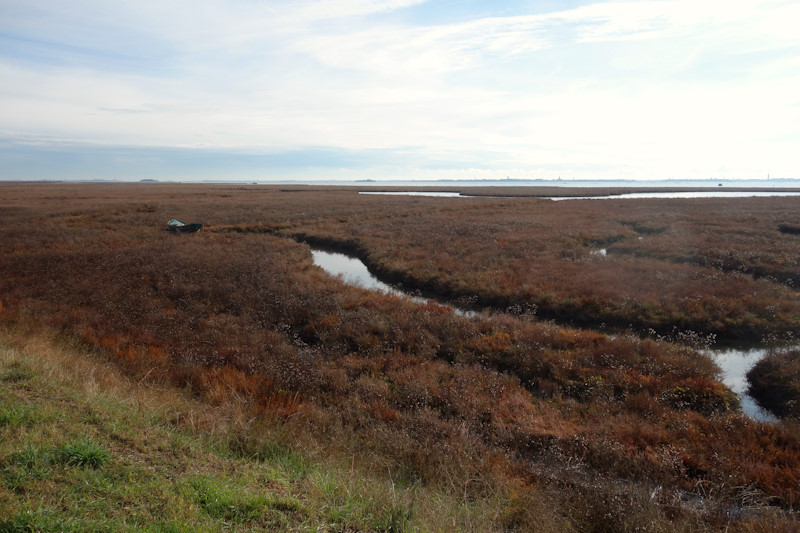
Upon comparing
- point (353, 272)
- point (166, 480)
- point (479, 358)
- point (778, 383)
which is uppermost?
point (166, 480)

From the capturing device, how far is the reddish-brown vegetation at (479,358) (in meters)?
6.39

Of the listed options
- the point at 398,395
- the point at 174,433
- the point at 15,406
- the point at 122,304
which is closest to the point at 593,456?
the point at 398,395

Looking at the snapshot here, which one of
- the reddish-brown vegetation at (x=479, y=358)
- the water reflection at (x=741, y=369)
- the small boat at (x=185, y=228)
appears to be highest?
the small boat at (x=185, y=228)

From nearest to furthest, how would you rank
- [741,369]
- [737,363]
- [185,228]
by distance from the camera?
1. [741,369]
2. [737,363]
3. [185,228]

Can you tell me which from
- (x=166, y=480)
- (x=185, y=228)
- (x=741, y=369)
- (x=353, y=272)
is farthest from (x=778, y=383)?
(x=185, y=228)

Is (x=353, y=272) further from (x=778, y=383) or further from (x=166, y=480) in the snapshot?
(x=166, y=480)

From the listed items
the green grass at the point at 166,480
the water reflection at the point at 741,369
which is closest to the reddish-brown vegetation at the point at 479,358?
the water reflection at the point at 741,369

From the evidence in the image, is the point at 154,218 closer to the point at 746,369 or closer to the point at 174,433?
the point at 174,433

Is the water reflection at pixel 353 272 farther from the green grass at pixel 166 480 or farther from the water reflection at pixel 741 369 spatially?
the green grass at pixel 166 480

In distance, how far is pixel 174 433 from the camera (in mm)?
5949

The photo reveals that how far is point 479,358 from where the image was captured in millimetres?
11258

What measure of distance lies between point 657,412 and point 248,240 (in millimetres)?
27293

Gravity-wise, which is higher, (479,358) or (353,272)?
(353,272)

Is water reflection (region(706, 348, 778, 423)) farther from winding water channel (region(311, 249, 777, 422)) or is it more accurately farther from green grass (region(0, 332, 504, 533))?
green grass (region(0, 332, 504, 533))
